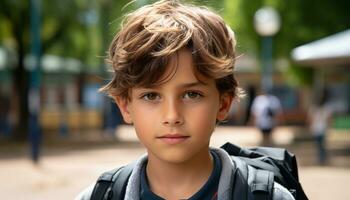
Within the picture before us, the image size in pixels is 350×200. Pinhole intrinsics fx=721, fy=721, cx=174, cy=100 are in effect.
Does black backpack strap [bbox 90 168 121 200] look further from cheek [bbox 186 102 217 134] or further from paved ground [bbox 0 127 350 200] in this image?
paved ground [bbox 0 127 350 200]

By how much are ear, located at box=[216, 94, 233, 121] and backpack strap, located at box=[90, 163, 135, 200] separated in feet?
1.08

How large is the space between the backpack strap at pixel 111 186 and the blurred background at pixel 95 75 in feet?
24.6

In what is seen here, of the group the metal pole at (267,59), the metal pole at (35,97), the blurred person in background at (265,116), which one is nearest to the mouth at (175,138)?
the blurred person in background at (265,116)

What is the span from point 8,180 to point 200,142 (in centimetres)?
1112

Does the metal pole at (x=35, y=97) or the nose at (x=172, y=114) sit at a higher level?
the nose at (x=172, y=114)

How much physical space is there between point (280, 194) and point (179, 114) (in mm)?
369

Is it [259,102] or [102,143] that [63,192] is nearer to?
[259,102]

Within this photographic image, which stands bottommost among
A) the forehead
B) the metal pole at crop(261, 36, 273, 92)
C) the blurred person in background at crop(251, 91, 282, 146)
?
the blurred person in background at crop(251, 91, 282, 146)

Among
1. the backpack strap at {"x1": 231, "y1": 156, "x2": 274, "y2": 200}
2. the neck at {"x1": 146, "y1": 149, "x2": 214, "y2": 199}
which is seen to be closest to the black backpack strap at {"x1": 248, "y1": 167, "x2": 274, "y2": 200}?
the backpack strap at {"x1": 231, "y1": 156, "x2": 274, "y2": 200}

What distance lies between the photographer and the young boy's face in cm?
208

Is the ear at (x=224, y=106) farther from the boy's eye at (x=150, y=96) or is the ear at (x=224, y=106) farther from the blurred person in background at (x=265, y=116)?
the blurred person in background at (x=265, y=116)

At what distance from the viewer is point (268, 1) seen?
69.2ft

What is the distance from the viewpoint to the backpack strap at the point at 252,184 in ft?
6.70

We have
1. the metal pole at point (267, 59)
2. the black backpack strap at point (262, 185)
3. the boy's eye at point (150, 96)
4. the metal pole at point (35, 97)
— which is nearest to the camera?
the black backpack strap at point (262, 185)
